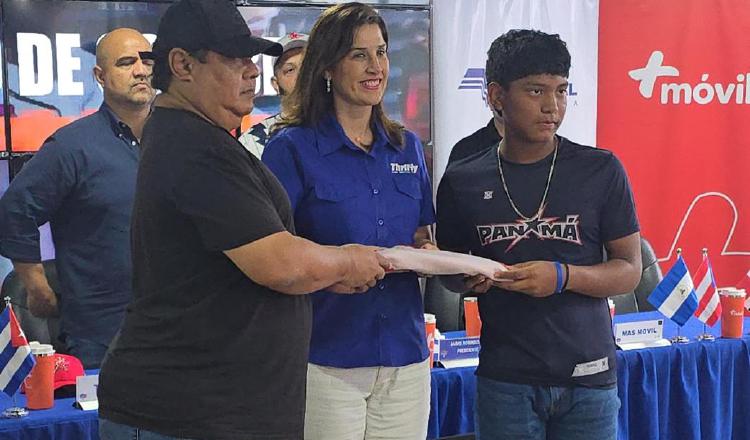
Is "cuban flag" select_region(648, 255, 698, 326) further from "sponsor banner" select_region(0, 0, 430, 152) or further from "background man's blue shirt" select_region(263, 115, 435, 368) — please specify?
"sponsor banner" select_region(0, 0, 430, 152)

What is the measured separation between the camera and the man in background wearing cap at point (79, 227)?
3365 mm

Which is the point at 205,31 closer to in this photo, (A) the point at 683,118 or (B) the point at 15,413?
(B) the point at 15,413

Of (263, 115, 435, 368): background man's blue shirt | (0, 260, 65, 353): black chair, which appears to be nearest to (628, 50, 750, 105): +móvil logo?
(0, 260, 65, 353): black chair

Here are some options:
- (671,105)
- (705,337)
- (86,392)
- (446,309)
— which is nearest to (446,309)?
(446,309)

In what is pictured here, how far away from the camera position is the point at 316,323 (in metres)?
2.11

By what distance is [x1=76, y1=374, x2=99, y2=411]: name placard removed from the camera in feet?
8.26

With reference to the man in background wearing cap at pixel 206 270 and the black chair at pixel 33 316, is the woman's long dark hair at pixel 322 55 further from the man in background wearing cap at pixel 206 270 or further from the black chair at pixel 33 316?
the black chair at pixel 33 316

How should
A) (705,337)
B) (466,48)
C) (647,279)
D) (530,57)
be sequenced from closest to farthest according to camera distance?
(530,57), (705,337), (647,279), (466,48)

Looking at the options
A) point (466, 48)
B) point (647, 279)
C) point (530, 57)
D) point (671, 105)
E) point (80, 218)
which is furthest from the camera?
point (671, 105)

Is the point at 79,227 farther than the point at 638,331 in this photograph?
Yes

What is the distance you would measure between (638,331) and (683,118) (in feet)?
7.78

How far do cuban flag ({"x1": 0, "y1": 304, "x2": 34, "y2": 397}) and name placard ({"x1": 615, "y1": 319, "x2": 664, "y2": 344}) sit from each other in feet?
5.65

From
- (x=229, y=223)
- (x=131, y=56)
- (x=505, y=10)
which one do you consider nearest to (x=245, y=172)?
(x=229, y=223)

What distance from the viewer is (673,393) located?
3.21 m
